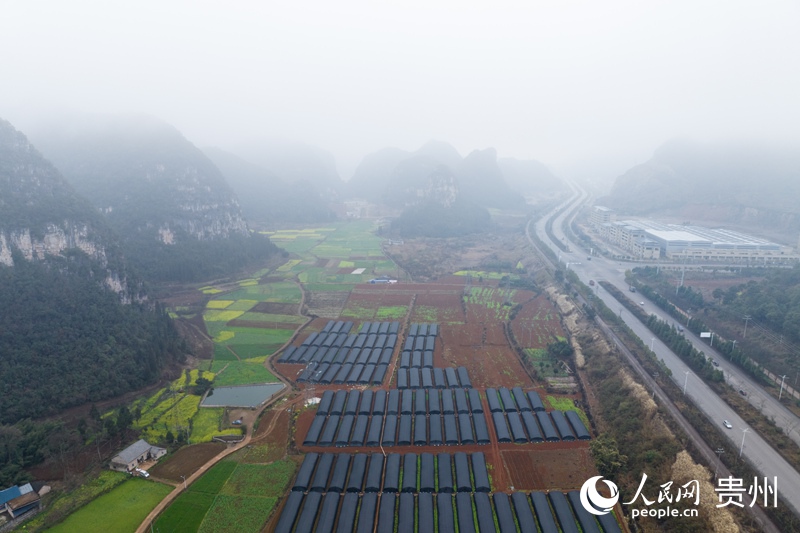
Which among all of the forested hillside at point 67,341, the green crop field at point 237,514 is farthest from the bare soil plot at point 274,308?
the green crop field at point 237,514

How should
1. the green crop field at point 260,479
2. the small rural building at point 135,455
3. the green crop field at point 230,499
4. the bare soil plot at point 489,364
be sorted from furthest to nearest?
1. the bare soil plot at point 489,364
2. the small rural building at point 135,455
3. the green crop field at point 260,479
4. the green crop field at point 230,499

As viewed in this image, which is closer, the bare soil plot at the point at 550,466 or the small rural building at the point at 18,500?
the small rural building at the point at 18,500

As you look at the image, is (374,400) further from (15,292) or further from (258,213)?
(258,213)

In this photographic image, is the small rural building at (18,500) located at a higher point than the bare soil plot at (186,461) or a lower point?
higher

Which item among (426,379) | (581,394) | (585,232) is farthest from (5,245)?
(585,232)

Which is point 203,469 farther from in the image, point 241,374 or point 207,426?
point 241,374

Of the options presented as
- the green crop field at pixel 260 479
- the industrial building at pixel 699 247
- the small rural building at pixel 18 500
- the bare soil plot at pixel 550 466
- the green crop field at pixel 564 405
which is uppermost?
the industrial building at pixel 699 247

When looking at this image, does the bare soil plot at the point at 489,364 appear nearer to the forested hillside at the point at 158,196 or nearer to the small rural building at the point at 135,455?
the small rural building at the point at 135,455
